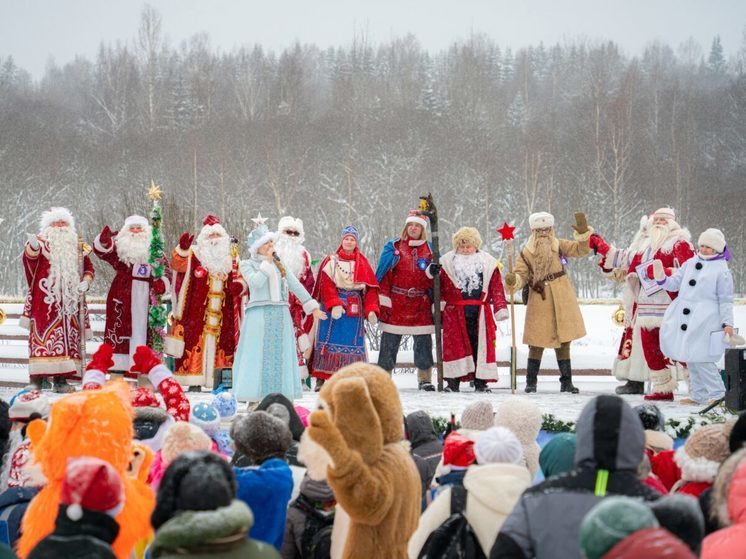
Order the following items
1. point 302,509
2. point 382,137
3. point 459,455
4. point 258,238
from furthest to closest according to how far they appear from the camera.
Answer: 1. point 382,137
2. point 258,238
3. point 302,509
4. point 459,455

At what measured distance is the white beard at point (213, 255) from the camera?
32.6ft

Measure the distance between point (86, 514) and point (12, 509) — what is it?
61.5 inches

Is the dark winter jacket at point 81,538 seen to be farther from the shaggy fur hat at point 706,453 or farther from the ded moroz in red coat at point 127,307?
the ded moroz in red coat at point 127,307

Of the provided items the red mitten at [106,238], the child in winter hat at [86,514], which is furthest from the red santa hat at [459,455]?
the red mitten at [106,238]

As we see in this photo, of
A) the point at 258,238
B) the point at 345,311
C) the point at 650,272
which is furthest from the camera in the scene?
the point at 345,311

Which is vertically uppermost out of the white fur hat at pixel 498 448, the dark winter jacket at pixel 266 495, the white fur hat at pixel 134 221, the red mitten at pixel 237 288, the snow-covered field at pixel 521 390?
the white fur hat at pixel 134 221

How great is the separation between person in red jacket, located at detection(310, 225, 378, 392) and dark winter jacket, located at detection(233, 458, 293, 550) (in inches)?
234

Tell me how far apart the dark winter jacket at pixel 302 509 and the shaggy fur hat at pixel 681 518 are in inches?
73.3

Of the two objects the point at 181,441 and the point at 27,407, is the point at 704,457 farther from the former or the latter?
the point at 27,407

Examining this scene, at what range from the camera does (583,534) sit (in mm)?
2148

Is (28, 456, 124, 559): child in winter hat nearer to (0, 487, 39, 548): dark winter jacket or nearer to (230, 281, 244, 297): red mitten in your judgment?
(0, 487, 39, 548): dark winter jacket

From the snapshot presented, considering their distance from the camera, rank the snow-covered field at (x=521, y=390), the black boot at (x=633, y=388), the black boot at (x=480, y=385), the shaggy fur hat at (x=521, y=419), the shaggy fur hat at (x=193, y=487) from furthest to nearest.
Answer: the black boot at (x=480, y=385)
the black boot at (x=633, y=388)
the snow-covered field at (x=521, y=390)
the shaggy fur hat at (x=521, y=419)
the shaggy fur hat at (x=193, y=487)

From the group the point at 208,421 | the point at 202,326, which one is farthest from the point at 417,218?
the point at 208,421

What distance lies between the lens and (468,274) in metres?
9.95
